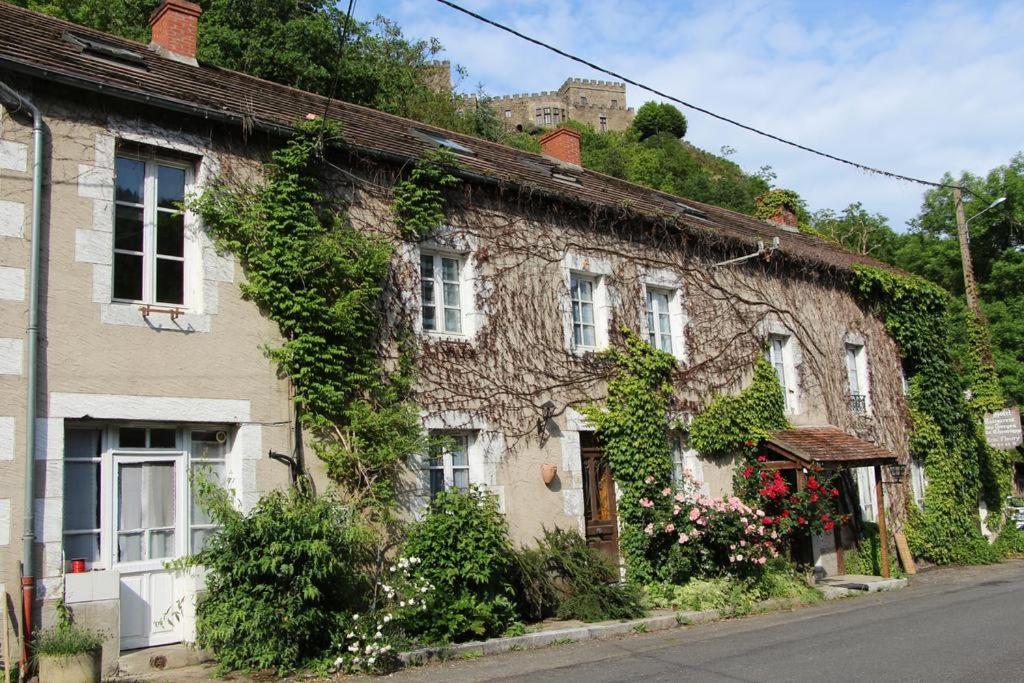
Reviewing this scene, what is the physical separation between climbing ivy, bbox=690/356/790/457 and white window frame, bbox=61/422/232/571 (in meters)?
7.44

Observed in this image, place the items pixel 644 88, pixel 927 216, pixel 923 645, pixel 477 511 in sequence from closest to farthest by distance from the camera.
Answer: pixel 923 645, pixel 477 511, pixel 644 88, pixel 927 216

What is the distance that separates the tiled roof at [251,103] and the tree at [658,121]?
69.8 m

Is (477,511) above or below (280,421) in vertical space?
below

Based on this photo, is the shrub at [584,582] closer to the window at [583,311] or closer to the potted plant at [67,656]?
the window at [583,311]

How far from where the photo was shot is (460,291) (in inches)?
464

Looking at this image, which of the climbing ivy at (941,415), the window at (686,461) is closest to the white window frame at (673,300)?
the window at (686,461)

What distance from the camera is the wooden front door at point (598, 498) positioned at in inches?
488

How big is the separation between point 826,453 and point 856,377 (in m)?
4.35

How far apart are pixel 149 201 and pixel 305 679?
4.88 metres

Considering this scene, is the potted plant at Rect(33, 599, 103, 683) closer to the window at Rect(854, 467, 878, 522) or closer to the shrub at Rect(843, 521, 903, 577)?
the shrub at Rect(843, 521, 903, 577)

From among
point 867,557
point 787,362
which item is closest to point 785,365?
point 787,362

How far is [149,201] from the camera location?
9.18 meters

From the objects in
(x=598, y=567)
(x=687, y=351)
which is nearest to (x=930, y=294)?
(x=687, y=351)

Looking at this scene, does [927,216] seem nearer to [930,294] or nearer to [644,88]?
[930,294]
